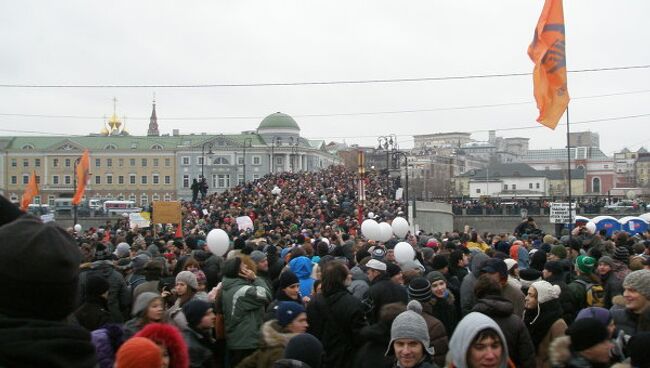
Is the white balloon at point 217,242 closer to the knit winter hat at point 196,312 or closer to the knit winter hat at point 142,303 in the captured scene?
the knit winter hat at point 196,312

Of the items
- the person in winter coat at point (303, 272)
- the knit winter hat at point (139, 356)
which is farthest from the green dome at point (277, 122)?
the knit winter hat at point (139, 356)

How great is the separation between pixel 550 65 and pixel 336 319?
7.05 metres

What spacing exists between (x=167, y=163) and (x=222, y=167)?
9.05 metres

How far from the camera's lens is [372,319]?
770 cm

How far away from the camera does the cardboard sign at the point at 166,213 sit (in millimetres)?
21703

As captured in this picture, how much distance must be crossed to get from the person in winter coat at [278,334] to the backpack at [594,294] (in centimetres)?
405

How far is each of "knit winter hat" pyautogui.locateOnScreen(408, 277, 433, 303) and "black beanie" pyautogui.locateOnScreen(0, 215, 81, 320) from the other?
18.0 feet

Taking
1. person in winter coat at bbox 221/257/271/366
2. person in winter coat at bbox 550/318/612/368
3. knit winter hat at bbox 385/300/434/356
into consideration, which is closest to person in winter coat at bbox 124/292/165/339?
person in winter coat at bbox 221/257/271/366

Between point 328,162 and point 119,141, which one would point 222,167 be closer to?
point 119,141

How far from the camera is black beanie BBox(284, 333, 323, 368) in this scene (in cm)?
480

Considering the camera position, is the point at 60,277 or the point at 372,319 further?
the point at 372,319

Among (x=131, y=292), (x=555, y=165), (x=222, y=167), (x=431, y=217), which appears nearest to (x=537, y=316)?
(x=131, y=292)

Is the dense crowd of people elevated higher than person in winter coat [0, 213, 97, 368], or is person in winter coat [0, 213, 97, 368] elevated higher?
person in winter coat [0, 213, 97, 368]

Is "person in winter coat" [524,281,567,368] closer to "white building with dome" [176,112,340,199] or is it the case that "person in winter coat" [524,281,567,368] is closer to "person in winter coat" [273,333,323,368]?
"person in winter coat" [273,333,323,368]
